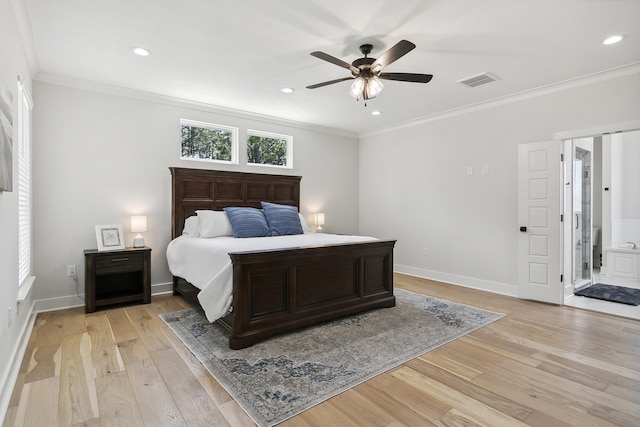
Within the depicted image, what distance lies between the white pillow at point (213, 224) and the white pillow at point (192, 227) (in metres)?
0.06

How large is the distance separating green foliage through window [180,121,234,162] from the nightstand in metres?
1.57

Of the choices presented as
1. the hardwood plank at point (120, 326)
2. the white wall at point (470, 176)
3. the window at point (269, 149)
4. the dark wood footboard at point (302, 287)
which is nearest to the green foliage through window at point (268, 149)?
the window at point (269, 149)

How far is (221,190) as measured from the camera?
4785mm

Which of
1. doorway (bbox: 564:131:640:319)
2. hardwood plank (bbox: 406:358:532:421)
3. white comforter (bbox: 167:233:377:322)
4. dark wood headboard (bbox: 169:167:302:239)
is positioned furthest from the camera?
doorway (bbox: 564:131:640:319)

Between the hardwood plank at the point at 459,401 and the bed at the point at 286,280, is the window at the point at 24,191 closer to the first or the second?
the bed at the point at 286,280

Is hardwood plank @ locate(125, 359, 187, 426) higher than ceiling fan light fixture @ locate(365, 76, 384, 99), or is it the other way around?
ceiling fan light fixture @ locate(365, 76, 384, 99)

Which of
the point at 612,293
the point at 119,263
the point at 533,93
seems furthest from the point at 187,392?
the point at 612,293

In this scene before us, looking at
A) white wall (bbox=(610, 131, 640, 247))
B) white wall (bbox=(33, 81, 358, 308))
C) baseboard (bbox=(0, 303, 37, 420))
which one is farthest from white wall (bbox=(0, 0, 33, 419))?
white wall (bbox=(610, 131, 640, 247))

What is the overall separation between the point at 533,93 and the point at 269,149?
150 inches

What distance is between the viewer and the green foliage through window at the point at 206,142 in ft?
15.4

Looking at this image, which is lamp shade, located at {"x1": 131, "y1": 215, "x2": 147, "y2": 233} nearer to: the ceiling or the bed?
the bed

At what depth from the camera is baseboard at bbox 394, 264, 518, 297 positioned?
4.44 meters

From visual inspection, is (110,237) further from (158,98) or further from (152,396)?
(152,396)

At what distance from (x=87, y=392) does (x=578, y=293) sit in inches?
218
